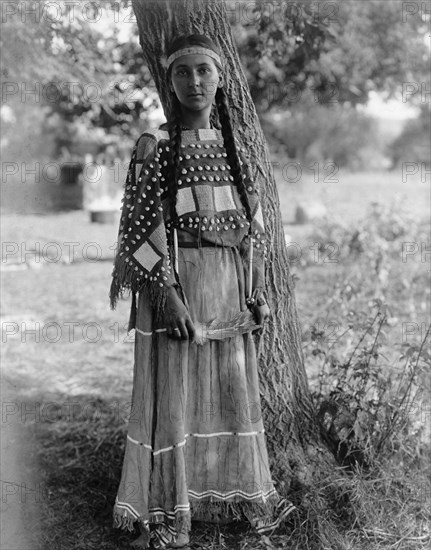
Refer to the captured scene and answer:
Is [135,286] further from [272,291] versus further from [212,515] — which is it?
[212,515]

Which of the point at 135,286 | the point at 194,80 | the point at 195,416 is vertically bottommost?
the point at 195,416

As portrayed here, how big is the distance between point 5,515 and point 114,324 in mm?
3288

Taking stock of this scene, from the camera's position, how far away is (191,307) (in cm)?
269

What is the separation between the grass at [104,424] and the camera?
120 inches

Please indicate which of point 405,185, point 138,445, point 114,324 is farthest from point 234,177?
point 405,185

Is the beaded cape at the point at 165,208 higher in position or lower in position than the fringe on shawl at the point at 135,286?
higher

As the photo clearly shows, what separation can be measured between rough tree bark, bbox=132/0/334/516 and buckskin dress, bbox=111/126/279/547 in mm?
323

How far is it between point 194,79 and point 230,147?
0.33 m

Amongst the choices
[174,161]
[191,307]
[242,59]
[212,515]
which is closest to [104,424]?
[212,515]

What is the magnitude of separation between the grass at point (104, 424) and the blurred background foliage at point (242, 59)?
174 cm

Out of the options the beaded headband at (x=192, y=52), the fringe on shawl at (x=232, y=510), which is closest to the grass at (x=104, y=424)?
the fringe on shawl at (x=232, y=510)

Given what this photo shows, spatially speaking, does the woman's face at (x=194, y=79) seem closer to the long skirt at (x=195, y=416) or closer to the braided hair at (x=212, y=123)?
the braided hair at (x=212, y=123)

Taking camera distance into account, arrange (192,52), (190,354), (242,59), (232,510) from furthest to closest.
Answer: (242,59) → (232,510) → (190,354) → (192,52)

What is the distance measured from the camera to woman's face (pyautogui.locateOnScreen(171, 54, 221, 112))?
254 cm
